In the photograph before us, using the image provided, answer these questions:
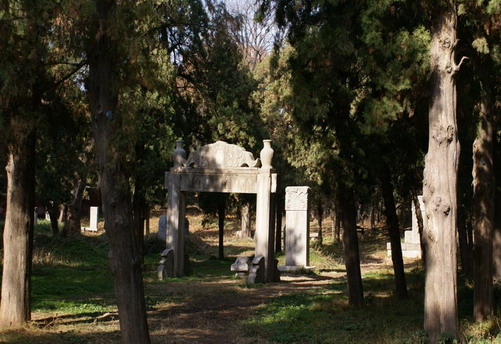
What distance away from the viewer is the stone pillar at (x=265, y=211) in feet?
67.3

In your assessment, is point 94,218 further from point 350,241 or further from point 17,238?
point 17,238

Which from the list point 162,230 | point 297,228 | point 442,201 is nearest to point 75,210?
point 162,230

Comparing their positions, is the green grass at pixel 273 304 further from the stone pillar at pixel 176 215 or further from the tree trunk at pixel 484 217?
the stone pillar at pixel 176 215

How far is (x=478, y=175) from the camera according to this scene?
11.2 meters

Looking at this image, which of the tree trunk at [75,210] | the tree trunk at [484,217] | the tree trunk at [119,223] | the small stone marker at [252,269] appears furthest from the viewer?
the tree trunk at [75,210]

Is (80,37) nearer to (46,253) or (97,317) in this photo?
(97,317)

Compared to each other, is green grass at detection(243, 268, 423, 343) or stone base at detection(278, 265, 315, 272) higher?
stone base at detection(278, 265, 315, 272)

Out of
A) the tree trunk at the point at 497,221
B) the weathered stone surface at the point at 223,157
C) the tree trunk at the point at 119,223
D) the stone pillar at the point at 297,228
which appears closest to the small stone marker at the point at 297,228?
the stone pillar at the point at 297,228

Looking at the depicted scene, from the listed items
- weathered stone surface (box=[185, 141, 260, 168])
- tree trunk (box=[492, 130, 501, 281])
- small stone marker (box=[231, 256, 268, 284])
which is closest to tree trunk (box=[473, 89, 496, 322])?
tree trunk (box=[492, 130, 501, 281])

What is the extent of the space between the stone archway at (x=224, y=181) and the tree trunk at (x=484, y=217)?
9801 millimetres

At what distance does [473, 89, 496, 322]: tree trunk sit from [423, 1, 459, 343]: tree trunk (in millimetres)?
1936

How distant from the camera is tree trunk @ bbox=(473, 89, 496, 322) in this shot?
36.2 feet

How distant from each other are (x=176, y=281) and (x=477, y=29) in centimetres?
1251

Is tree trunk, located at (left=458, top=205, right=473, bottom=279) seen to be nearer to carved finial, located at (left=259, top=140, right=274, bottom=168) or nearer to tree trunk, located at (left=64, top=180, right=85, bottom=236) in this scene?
carved finial, located at (left=259, top=140, right=274, bottom=168)
